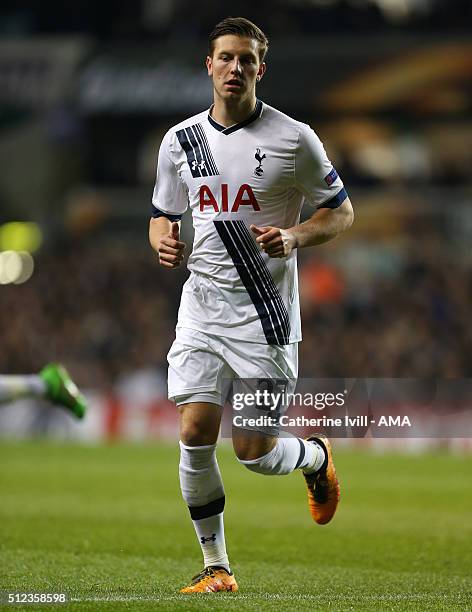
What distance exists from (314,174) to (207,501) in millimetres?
1665

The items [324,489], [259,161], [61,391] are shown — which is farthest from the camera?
[61,391]

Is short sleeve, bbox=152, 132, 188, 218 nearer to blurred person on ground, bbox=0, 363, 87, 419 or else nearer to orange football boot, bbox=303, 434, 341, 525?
blurred person on ground, bbox=0, 363, 87, 419

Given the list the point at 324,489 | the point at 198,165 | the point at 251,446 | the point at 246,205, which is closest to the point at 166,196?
the point at 198,165

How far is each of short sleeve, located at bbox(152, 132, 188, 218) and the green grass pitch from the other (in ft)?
6.14

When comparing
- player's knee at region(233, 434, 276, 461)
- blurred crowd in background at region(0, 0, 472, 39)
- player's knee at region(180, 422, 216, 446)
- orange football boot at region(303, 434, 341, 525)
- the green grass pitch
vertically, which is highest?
blurred crowd in background at region(0, 0, 472, 39)

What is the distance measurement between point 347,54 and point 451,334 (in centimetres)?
758

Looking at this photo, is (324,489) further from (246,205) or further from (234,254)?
(246,205)

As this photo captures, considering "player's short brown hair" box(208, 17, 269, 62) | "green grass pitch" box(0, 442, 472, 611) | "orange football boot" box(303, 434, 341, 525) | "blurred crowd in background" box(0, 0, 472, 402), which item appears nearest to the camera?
"green grass pitch" box(0, 442, 472, 611)

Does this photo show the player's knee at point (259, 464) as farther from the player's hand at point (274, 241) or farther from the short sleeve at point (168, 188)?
the short sleeve at point (168, 188)

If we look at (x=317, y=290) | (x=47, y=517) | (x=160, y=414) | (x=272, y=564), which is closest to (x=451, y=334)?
(x=317, y=290)

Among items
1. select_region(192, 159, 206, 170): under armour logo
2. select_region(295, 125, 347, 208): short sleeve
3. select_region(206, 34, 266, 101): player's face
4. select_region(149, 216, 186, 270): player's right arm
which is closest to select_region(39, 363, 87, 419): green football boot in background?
select_region(149, 216, 186, 270): player's right arm

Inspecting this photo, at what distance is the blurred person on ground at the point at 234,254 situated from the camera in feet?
19.4

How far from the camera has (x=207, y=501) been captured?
19.9ft

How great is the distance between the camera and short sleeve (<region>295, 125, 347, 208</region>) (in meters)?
5.98
